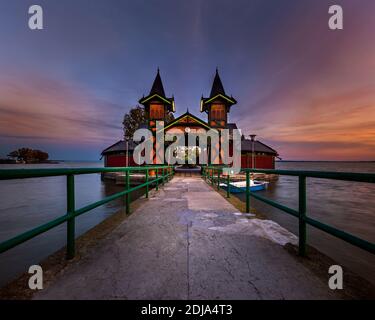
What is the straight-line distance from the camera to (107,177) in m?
25.8

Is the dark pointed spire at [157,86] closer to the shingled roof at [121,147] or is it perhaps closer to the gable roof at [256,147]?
the shingled roof at [121,147]

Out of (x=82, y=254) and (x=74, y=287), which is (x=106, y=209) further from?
(x=74, y=287)

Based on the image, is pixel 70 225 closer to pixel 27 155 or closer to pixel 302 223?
pixel 302 223

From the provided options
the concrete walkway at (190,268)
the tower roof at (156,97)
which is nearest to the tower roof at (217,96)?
the tower roof at (156,97)

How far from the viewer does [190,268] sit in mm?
1805

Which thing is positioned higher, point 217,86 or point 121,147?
point 217,86

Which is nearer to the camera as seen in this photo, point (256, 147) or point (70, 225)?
point (70, 225)

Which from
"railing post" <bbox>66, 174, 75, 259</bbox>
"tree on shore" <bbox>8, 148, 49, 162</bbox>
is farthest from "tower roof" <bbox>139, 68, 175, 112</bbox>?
"tree on shore" <bbox>8, 148, 49, 162</bbox>

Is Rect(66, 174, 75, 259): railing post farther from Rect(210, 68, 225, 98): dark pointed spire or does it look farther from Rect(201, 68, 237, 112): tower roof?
Rect(210, 68, 225, 98): dark pointed spire

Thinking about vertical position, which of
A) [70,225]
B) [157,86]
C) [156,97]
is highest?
[157,86]

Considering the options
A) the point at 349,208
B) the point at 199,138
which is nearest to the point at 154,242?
the point at 349,208

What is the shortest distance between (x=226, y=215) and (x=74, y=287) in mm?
2928

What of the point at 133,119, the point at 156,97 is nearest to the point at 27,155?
the point at 133,119

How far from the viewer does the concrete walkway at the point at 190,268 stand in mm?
1467
